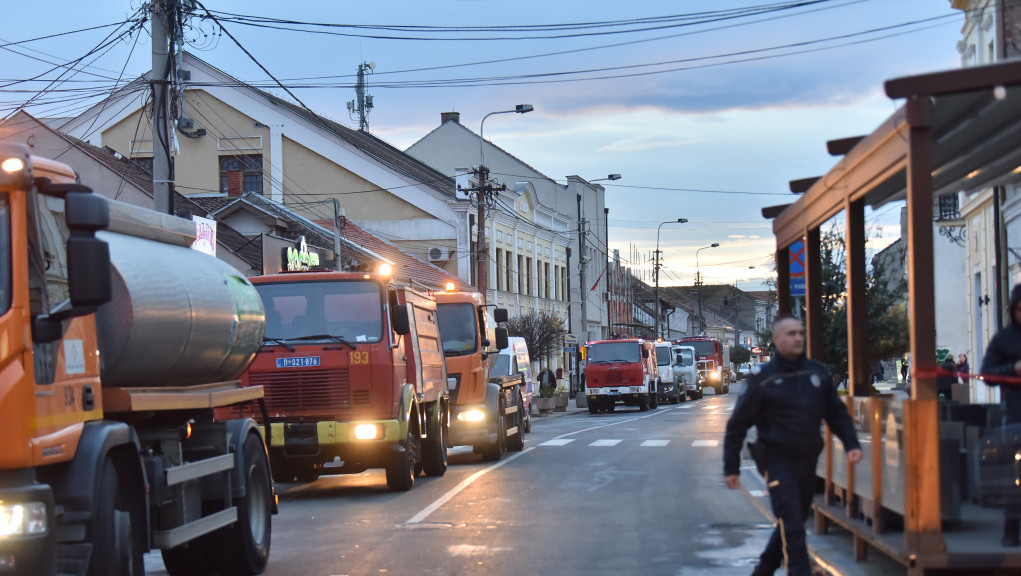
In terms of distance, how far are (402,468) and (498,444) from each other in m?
5.49

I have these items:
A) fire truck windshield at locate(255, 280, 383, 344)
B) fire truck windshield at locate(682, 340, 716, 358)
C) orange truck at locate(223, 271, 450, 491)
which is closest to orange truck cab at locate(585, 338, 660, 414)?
fire truck windshield at locate(682, 340, 716, 358)

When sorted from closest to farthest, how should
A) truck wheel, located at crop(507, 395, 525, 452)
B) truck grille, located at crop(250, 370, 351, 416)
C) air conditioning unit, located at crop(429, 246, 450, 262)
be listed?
truck grille, located at crop(250, 370, 351, 416) < truck wheel, located at crop(507, 395, 525, 452) < air conditioning unit, located at crop(429, 246, 450, 262)

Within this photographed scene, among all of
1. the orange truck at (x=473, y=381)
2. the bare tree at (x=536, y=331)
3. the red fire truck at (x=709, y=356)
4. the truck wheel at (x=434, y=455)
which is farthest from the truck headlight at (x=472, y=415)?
the red fire truck at (x=709, y=356)

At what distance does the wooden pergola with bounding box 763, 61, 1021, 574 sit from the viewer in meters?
6.77

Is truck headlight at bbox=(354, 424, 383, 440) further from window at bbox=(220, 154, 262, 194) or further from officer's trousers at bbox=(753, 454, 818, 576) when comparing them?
window at bbox=(220, 154, 262, 194)

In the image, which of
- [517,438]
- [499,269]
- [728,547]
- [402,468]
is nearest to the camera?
[728,547]

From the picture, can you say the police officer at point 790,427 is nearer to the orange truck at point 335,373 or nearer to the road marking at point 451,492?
the road marking at point 451,492

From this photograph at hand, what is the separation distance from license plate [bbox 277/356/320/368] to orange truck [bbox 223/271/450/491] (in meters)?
0.01

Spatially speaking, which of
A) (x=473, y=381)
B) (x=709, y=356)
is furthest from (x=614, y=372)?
(x=709, y=356)

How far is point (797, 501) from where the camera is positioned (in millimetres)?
7273

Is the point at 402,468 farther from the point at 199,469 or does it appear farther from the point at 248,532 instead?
the point at 199,469

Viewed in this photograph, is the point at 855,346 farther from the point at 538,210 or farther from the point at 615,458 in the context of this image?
the point at 538,210

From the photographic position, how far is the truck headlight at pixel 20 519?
6.42 meters

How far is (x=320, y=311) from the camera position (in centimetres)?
1541
